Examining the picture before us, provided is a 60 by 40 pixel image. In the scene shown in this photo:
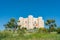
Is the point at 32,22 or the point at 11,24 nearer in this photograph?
the point at 11,24

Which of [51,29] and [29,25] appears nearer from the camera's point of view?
[51,29]

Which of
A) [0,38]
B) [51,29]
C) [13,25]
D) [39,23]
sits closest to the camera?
[0,38]

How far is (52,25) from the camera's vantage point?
51.2 meters

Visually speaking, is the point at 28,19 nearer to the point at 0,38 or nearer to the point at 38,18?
the point at 38,18

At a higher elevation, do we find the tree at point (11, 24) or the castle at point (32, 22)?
the castle at point (32, 22)

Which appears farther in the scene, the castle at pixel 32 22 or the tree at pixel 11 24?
the castle at pixel 32 22

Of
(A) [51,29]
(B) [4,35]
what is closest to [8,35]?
(B) [4,35]

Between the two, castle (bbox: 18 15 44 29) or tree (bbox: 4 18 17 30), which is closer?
tree (bbox: 4 18 17 30)

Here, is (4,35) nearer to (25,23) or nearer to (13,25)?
(13,25)

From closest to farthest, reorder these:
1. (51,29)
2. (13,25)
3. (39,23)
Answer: (51,29) → (13,25) → (39,23)

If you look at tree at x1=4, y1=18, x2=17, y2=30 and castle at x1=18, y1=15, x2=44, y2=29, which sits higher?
castle at x1=18, y1=15, x2=44, y2=29

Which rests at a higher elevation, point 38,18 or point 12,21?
point 38,18

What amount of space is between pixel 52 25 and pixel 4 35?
2945 centimetres

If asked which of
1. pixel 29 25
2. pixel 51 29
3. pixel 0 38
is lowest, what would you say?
pixel 0 38
